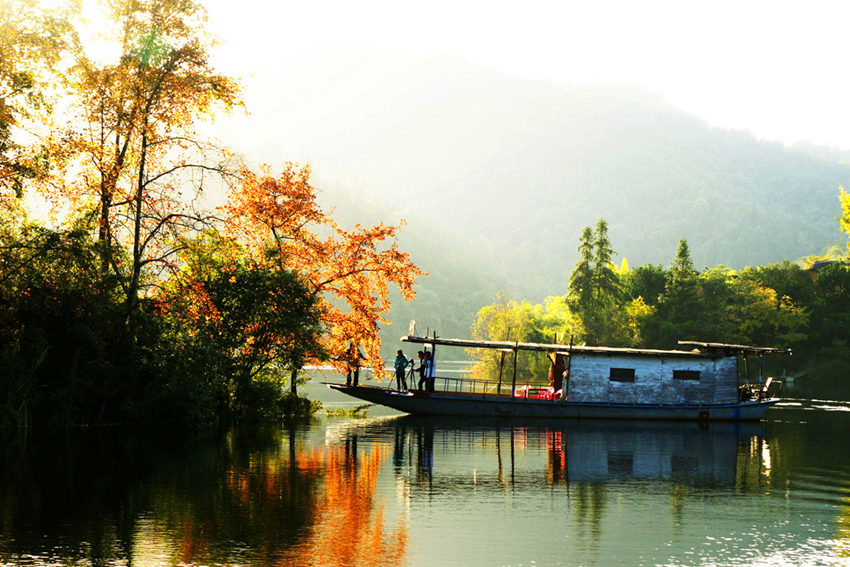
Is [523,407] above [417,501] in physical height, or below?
above

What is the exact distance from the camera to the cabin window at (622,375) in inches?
1578

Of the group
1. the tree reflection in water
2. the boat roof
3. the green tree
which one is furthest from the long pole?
the green tree

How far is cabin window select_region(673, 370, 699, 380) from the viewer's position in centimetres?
4028

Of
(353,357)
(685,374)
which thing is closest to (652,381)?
(685,374)

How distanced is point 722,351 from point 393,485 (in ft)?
82.5

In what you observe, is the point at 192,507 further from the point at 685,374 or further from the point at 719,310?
the point at 719,310

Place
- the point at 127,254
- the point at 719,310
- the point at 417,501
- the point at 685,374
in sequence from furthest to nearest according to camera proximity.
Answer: the point at 719,310 → the point at 685,374 → the point at 127,254 → the point at 417,501

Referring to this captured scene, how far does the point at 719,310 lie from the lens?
89.0m

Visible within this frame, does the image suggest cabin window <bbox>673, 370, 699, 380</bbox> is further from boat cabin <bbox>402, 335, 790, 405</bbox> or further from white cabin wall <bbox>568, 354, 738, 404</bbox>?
white cabin wall <bbox>568, 354, 738, 404</bbox>

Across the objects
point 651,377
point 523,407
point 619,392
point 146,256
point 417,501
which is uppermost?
point 146,256

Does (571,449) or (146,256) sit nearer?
(571,449)

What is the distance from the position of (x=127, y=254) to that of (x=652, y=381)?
23.8 m

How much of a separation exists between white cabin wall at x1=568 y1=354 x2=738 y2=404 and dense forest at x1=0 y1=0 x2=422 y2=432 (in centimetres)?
1198

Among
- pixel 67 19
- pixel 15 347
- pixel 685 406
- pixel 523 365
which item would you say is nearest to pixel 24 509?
pixel 15 347
